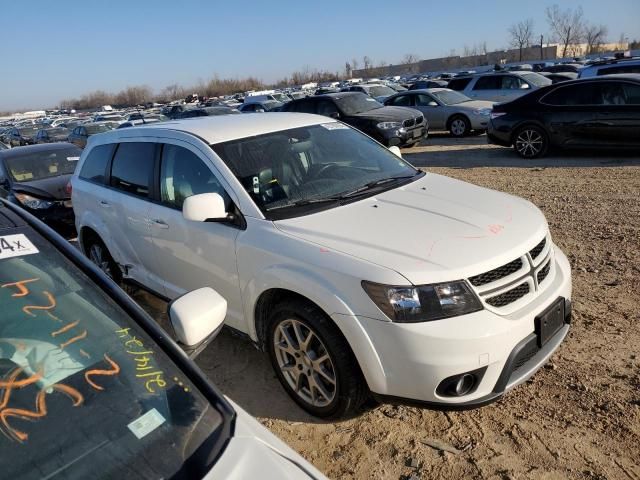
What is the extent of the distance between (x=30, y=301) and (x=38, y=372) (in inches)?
10.7

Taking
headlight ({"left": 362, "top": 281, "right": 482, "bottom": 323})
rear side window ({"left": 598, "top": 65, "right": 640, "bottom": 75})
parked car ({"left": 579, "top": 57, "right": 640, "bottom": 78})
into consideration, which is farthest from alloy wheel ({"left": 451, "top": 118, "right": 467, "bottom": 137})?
headlight ({"left": 362, "top": 281, "right": 482, "bottom": 323})

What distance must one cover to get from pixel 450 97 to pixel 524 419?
556 inches

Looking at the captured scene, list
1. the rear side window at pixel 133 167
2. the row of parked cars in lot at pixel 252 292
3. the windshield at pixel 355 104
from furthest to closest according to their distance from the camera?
1. the windshield at pixel 355 104
2. the rear side window at pixel 133 167
3. the row of parked cars in lot at pixel 252 292

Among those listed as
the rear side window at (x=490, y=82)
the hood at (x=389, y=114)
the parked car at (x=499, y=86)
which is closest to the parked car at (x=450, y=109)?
the parked car at (x=499, y=86)

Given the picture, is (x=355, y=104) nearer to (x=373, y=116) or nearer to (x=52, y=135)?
(x=373, y=116)

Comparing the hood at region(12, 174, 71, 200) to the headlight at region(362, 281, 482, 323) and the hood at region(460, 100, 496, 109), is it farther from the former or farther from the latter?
the hood at region(460, 100, 496, 109)

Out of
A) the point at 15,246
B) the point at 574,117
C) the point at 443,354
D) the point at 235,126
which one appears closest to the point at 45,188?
the point at 235,126

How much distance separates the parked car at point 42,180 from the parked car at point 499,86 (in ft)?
41.3

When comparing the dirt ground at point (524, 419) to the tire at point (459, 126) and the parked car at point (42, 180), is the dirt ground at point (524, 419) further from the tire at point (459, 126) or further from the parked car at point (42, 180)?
the tire at point (459, 126)

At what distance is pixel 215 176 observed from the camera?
3.54 metres

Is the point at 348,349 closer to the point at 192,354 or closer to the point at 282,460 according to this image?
the point at 192,354

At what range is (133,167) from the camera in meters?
4.42

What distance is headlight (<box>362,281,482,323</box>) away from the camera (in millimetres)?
2564

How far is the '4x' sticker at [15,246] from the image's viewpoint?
175 cm
